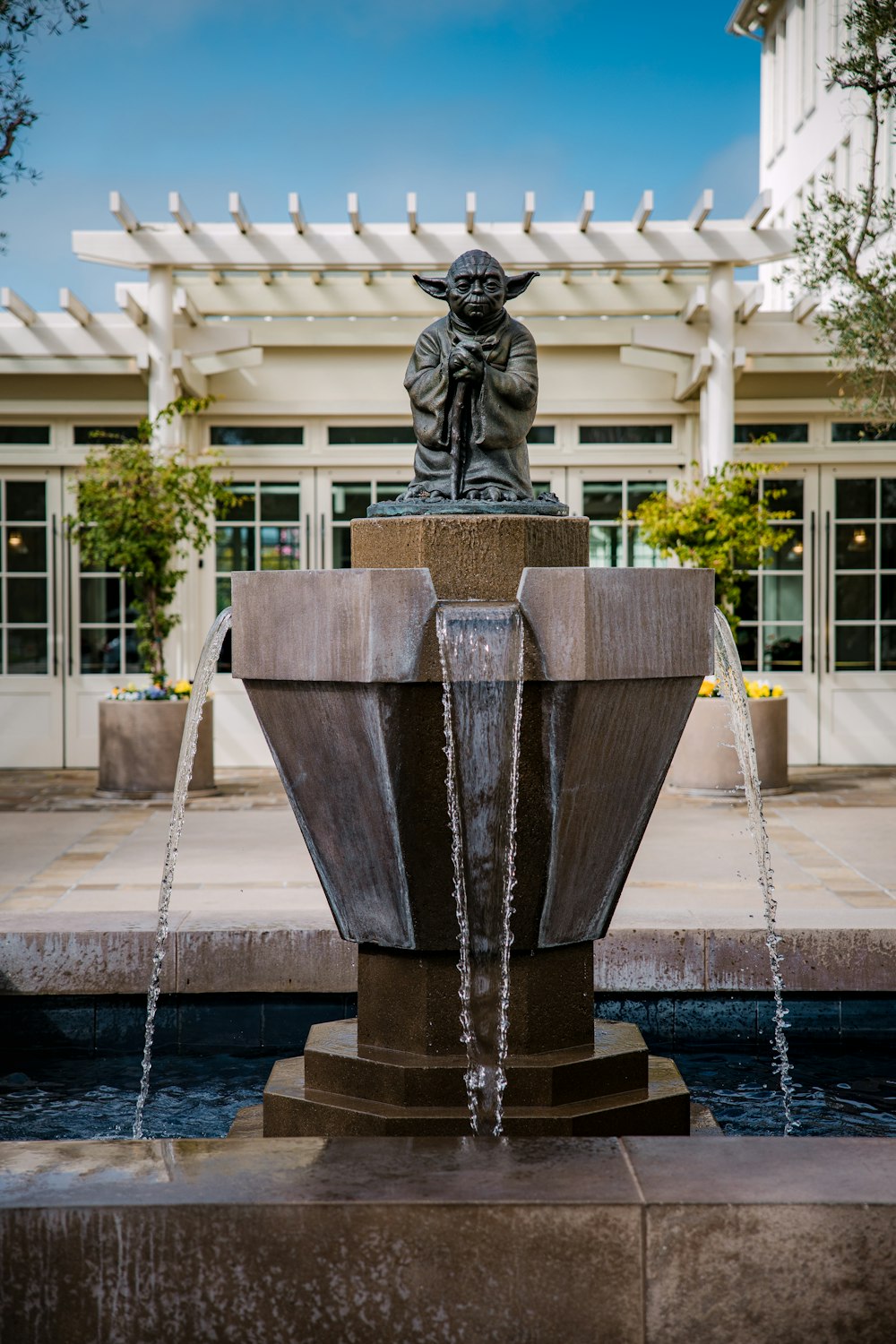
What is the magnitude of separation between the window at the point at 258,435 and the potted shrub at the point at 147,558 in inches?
67.9

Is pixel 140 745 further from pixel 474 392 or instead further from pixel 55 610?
pixel 474 392

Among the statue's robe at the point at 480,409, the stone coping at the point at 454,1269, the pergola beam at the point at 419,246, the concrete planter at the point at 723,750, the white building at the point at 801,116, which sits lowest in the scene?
the stone coping at the point at 454,1269

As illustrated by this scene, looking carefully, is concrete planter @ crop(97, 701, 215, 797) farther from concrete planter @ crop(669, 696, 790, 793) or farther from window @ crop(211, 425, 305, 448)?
concrete planter @ crop(669, 696, 790, 793)

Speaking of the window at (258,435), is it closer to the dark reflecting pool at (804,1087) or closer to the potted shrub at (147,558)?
the potted shrub at (147,558)

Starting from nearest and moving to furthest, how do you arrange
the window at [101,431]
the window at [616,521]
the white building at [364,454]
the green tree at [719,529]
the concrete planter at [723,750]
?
the concrete planter at [723,750] < the green tree at [719,529] < the white building at [364,454] < the window at [101,431] < the window at [616,521]

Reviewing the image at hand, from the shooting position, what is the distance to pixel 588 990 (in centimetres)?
385

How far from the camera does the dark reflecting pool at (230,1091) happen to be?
14.1 ft

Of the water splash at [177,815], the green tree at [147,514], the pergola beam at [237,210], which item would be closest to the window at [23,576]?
the green tree at [147,514]

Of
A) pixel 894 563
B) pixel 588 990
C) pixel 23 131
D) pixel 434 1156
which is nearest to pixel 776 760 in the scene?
pixel 894 563

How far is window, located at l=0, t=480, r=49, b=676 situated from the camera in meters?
12.7

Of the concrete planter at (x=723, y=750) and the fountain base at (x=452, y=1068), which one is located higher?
the concrete planter at (x=723, y=750)

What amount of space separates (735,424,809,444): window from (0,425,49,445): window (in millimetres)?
5789

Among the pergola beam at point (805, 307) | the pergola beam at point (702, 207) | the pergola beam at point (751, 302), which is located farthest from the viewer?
the pergola beam at point (751, 302)

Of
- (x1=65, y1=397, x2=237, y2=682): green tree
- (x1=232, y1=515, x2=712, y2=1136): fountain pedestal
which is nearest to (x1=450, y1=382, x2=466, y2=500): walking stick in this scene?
(x1=232, y1=515, x2=712, y2=1136): fountain pedestal
